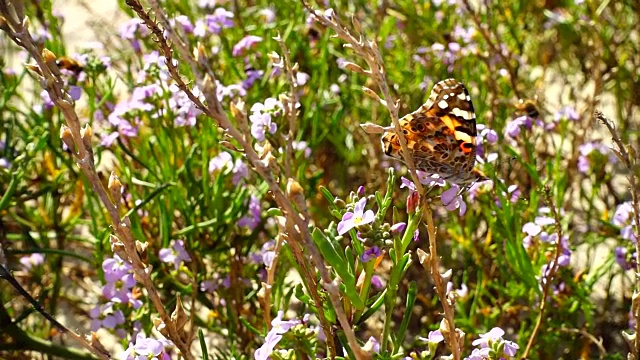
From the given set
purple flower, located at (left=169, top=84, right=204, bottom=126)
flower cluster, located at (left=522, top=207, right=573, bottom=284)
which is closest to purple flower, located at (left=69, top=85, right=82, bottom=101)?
purple flower, located at (left=169, top=84, right=204, bottom=126)

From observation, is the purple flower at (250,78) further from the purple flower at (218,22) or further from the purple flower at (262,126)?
the purple flower at (262,126)

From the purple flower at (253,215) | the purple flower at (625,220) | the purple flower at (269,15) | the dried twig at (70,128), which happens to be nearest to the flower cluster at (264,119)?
the purple flower at (253,215)

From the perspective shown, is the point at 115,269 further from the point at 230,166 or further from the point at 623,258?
the point at 623,258

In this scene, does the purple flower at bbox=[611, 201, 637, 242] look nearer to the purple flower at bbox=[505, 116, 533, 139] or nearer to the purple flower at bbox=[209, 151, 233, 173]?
the purple flower at bbox=[505, 116, 533, 139]

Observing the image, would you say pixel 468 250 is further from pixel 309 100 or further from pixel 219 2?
pixel 219 2

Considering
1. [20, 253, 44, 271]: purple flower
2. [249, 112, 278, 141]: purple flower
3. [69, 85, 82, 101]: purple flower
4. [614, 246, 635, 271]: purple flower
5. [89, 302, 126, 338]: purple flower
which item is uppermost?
[69, 85, 82, 101]: purple flower

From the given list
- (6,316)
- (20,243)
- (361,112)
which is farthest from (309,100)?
(20,243)
